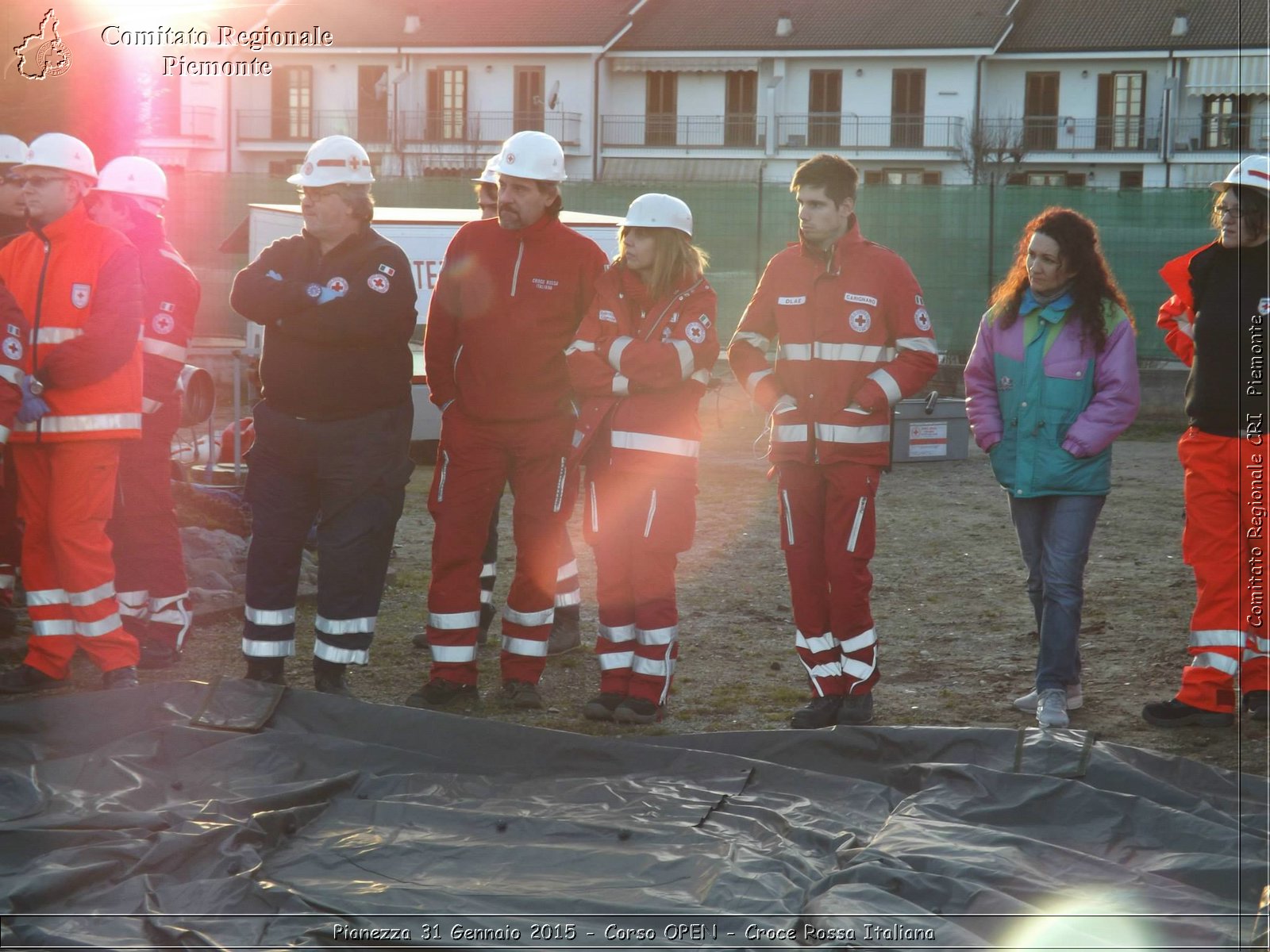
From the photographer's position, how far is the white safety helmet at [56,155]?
6129 mm

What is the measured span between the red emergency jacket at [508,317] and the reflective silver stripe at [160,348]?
56.0 inches


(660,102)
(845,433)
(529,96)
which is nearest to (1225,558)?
(845,433)

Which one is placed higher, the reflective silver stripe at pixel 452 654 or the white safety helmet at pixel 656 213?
the white safety helmet at pixel 656 213

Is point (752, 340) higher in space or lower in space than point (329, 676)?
higher

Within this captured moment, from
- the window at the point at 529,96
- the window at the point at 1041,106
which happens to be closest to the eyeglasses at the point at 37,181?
the window at the point at 529,96

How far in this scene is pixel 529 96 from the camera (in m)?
48.9

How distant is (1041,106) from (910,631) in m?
44.8

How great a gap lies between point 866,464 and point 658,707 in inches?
53.3

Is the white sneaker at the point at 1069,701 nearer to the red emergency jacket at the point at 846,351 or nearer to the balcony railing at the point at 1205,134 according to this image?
the red emergency jacket at the point at 846,351

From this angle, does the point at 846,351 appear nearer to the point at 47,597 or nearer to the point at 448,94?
the point at 47,597

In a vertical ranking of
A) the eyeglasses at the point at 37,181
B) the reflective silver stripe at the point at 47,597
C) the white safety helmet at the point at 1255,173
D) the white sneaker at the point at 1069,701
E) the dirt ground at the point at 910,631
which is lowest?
the dirt ground at the point at 910,631

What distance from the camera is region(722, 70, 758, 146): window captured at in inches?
1940

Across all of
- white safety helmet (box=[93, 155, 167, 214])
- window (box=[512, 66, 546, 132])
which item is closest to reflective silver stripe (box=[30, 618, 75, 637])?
white safety helmet (box=[93, 155, 167, 214])

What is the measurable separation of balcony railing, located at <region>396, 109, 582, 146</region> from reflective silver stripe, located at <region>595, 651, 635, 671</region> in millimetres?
43289
